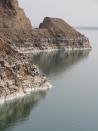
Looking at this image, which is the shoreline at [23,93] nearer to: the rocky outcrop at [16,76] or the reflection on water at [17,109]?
the rocky outcrop at [16,76]

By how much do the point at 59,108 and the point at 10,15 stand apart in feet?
301

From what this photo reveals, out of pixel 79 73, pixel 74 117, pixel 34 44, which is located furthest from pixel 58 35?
pixel 74 117

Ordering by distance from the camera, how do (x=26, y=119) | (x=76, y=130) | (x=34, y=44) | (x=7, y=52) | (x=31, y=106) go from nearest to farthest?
1. (x=76, y=130)
2. (x=26, y=119)
3. (x=31, y=106)
4. (x=7, y=52)
5. (x=34, y=44)

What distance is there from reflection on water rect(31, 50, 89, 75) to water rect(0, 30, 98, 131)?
5.33 m

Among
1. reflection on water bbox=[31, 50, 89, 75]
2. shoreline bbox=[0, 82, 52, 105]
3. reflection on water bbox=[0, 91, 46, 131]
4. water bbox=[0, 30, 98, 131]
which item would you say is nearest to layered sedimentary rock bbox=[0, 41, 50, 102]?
shoreline bbox=[0, 82, 52, 105]

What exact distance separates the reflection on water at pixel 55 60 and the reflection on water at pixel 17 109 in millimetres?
28518

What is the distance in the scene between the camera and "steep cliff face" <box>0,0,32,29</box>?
15412cm

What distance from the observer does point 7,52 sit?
75.6m

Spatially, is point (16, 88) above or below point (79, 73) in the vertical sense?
above

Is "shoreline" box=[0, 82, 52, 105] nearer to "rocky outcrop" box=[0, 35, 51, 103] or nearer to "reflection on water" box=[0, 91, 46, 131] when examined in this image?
"rocky outcrop" box=[0, 35, 51, 103]

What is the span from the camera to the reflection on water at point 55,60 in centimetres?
10938

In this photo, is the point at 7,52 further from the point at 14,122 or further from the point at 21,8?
the point at 21,8

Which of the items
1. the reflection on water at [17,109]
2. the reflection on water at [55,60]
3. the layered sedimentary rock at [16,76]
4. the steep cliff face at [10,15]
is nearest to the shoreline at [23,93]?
the layered sedimentary rock at [16,76]

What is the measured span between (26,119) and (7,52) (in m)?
15.8
